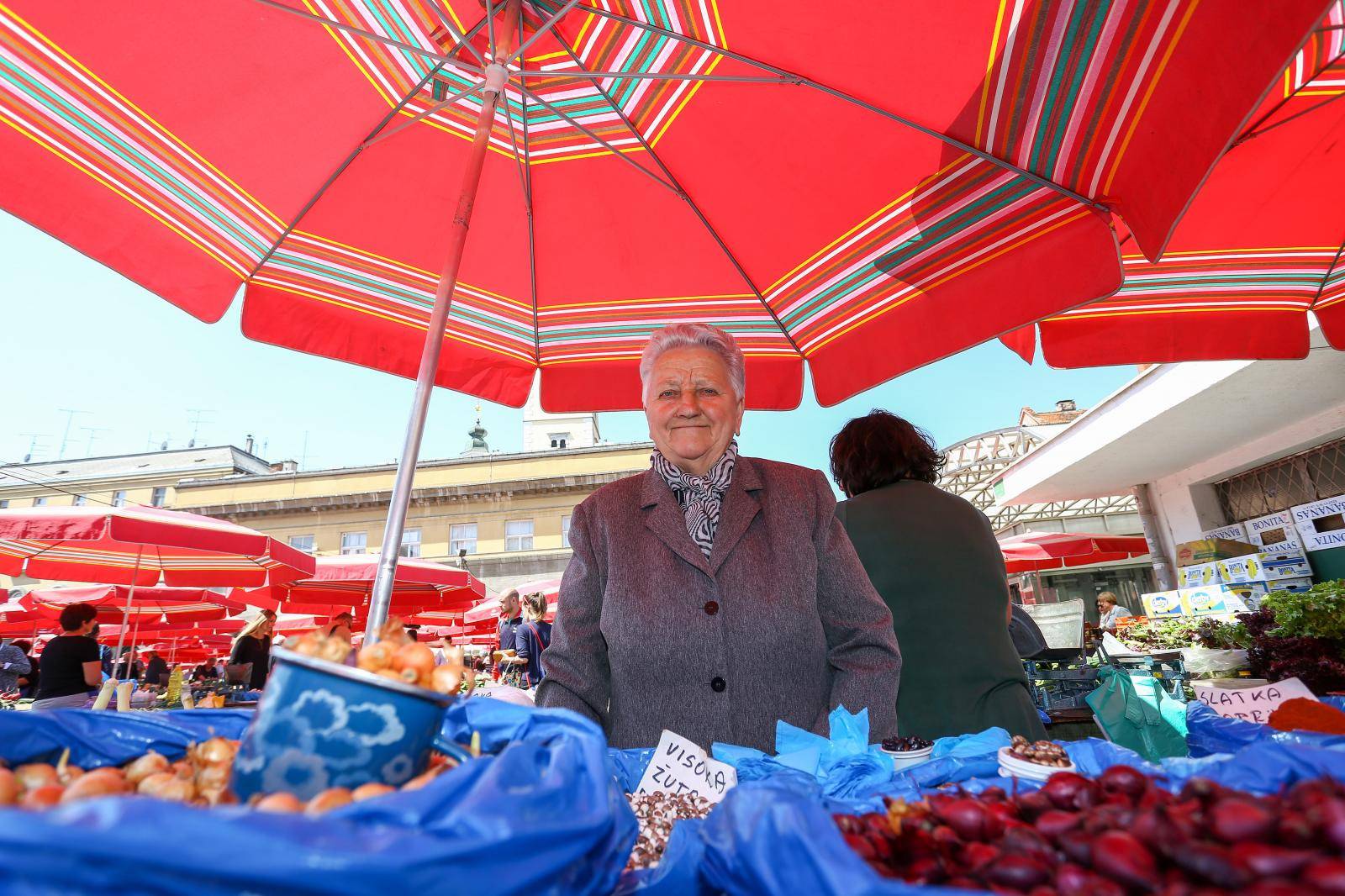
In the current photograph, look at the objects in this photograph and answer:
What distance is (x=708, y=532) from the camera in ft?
7.14

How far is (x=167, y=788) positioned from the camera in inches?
33.6

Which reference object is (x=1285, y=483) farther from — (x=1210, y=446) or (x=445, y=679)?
(x=445, y=679)

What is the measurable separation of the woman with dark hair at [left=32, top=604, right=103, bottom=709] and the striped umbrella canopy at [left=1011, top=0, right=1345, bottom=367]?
347 inches

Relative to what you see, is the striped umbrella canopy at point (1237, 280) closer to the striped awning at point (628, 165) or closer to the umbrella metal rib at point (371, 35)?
the striped awning at point (628, 165)

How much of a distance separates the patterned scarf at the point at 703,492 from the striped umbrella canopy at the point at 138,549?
5846 millimetres

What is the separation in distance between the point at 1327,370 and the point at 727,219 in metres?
8.50

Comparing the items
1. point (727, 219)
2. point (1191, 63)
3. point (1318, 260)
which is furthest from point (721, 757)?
point (1318, 260)

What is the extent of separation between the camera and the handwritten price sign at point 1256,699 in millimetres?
1788

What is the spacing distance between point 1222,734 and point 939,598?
3.24 ft

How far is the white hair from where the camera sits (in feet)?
7.71

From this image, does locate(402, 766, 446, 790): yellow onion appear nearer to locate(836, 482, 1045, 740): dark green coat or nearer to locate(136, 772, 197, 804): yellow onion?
locate(136, 772, 197, 804): yellow onion

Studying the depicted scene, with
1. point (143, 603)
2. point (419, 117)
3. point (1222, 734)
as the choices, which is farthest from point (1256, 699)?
point (143, 603)

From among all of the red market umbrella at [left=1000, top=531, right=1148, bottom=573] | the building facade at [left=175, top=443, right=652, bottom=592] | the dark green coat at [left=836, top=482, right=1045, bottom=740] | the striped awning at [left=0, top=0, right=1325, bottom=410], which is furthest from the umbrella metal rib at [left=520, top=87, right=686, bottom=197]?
the building facade at [left=175, top=443, right=652, bottom=592]

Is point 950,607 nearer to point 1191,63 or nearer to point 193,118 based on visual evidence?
point 1191,63
